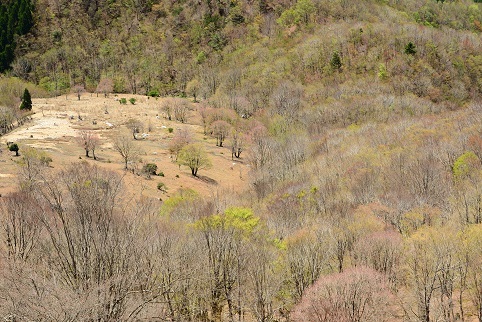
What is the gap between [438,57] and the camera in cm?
12281

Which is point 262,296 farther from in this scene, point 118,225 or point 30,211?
point 30,211

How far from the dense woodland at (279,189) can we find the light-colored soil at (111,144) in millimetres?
4190

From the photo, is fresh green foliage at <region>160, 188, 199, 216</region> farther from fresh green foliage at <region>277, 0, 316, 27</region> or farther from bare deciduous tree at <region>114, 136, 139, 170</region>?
fresh green foliage at <region>277, 0, 316, 27</region>

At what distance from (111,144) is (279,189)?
40.4 meters

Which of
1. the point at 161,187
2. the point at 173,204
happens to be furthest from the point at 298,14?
the point at 173,204

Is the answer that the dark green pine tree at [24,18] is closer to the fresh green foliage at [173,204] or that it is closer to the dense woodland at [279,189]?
the dense woodland at [279,189]

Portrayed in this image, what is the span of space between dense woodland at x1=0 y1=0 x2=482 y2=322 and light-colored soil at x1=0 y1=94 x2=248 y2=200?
419cm

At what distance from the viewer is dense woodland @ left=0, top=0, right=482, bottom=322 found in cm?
2206

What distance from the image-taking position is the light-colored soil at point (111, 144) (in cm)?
7100

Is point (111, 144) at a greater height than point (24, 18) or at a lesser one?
lesser

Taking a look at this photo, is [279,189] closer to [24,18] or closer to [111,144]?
[111,144]

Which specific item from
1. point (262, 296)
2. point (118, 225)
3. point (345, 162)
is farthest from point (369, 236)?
point (345, 162)

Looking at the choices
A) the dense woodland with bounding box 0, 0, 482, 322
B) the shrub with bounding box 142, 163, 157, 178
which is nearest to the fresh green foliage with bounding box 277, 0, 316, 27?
the dense woodland with bounding box 0, 0, 482, 322

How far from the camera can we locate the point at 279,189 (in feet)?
218
